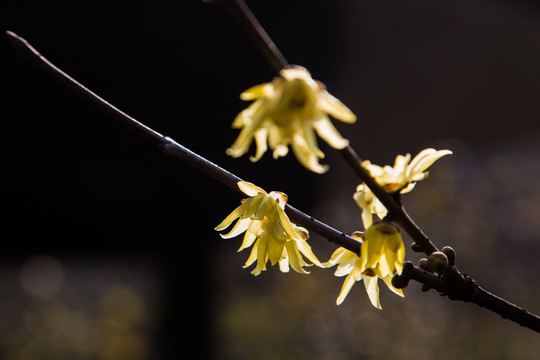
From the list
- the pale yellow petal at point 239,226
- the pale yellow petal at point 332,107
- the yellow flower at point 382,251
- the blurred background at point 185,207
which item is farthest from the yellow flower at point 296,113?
the blurred background at point 185,207

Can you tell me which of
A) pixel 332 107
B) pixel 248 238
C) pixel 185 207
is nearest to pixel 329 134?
pixel 332 107

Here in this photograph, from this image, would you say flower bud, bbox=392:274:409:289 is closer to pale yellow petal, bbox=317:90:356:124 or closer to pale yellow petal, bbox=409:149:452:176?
pale yellow petal, bbox=409:149:452:176

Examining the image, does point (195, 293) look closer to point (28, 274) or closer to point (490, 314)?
point (490, 314)

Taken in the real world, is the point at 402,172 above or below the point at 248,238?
above

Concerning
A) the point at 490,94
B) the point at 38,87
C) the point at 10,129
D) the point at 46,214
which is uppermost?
the point at 490,94

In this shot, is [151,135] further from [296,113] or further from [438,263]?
[438,263]


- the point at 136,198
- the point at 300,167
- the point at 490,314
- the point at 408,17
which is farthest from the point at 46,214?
the point at 408,17
